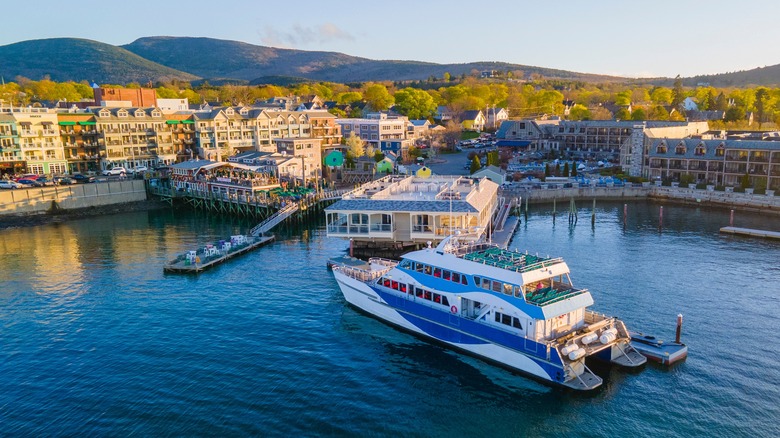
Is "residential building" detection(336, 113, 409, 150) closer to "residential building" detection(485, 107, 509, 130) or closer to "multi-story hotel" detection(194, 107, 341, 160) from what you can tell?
"multi-story hotel" detection(194, 107, 341, 160)

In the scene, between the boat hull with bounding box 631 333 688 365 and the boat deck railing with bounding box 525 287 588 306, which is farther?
the boat hull with bounding box 631 333 688 365

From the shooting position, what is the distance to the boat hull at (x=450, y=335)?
29719 mm

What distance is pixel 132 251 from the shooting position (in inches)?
2392

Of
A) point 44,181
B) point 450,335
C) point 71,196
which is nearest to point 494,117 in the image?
point 71,196

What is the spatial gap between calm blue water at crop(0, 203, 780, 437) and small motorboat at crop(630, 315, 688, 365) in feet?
2.42

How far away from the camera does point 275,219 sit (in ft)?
227

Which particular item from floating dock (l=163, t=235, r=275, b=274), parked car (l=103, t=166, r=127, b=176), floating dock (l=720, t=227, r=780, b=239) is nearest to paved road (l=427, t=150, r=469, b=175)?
floating dock (l=720, t=227, r=780, b=239)

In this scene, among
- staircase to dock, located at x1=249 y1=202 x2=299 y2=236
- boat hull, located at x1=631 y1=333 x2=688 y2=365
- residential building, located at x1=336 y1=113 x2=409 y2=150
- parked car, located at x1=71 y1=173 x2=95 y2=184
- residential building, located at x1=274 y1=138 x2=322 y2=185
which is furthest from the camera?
residential building, located at x1=336 y1=113 x2=409 y2=150

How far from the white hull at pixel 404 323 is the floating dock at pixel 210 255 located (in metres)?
16.9

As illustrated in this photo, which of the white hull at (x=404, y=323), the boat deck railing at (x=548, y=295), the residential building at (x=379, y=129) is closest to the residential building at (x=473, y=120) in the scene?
the residential building at (x=379, y=129)

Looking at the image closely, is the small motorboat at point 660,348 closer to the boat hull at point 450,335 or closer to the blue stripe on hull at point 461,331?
the boat hull at point 450,335

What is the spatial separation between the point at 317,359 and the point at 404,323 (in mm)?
6886

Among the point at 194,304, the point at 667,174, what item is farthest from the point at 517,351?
the point at 667,174

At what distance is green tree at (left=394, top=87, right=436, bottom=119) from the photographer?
160 meters
